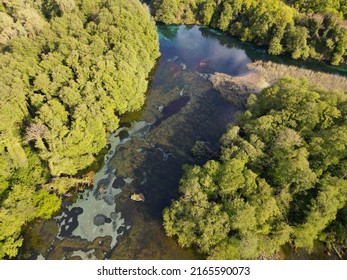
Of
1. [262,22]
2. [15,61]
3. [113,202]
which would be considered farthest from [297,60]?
[15,61]

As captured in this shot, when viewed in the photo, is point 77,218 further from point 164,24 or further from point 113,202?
point 164,24

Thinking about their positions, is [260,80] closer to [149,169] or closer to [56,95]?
[149,169]

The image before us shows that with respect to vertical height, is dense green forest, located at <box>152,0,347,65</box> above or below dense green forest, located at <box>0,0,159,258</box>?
above

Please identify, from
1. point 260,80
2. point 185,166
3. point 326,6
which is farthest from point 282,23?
point 185,166

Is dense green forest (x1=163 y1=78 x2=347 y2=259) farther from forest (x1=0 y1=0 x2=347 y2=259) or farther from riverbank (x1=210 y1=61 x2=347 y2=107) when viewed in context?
riverbank (x1=210 y1=61 x2=347 y2=107)

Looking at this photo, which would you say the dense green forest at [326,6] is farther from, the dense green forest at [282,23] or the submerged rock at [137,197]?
the submerged rock at [137,197]

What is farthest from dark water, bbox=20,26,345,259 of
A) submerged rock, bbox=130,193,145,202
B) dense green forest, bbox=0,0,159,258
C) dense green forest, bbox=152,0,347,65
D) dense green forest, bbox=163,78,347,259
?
dense green forest, bbox=163,78,347,259
